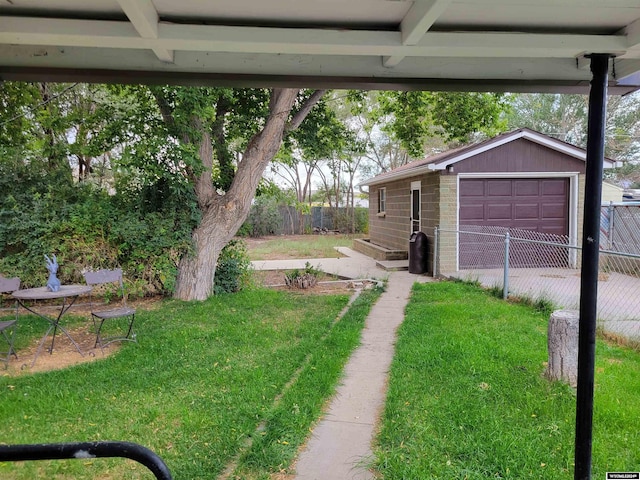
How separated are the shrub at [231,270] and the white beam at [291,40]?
678 cm

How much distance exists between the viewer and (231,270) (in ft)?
27.7

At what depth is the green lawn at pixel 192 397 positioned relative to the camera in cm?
283

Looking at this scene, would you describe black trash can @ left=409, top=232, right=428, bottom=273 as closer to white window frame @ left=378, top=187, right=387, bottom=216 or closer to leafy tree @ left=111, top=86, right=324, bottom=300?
leafy tree @ left=111, top=86, right=324, bottom=300

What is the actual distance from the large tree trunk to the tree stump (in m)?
5.36

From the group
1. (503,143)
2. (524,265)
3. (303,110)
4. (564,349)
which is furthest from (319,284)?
(564,349)

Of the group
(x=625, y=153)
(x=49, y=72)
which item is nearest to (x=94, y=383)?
(x=49, y=72)

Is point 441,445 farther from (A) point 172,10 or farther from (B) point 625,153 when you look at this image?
(B) point 625,153

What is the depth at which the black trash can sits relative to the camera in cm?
1059

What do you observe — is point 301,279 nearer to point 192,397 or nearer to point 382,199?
point 192,397

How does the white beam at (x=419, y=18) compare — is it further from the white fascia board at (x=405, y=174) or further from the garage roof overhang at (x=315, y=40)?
the white fascia board at (x=405, y=174)

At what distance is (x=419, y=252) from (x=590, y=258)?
8.79 m

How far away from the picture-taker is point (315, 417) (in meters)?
3.42

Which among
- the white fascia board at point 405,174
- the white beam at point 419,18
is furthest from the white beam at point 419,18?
the white fascia board at point 405,174

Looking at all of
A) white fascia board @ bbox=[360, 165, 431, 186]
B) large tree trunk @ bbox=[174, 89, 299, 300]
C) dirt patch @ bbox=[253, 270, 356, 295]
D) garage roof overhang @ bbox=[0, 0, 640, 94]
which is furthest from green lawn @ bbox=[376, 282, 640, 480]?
white fascia board @ bbox=[360, 165, 431, 186]
